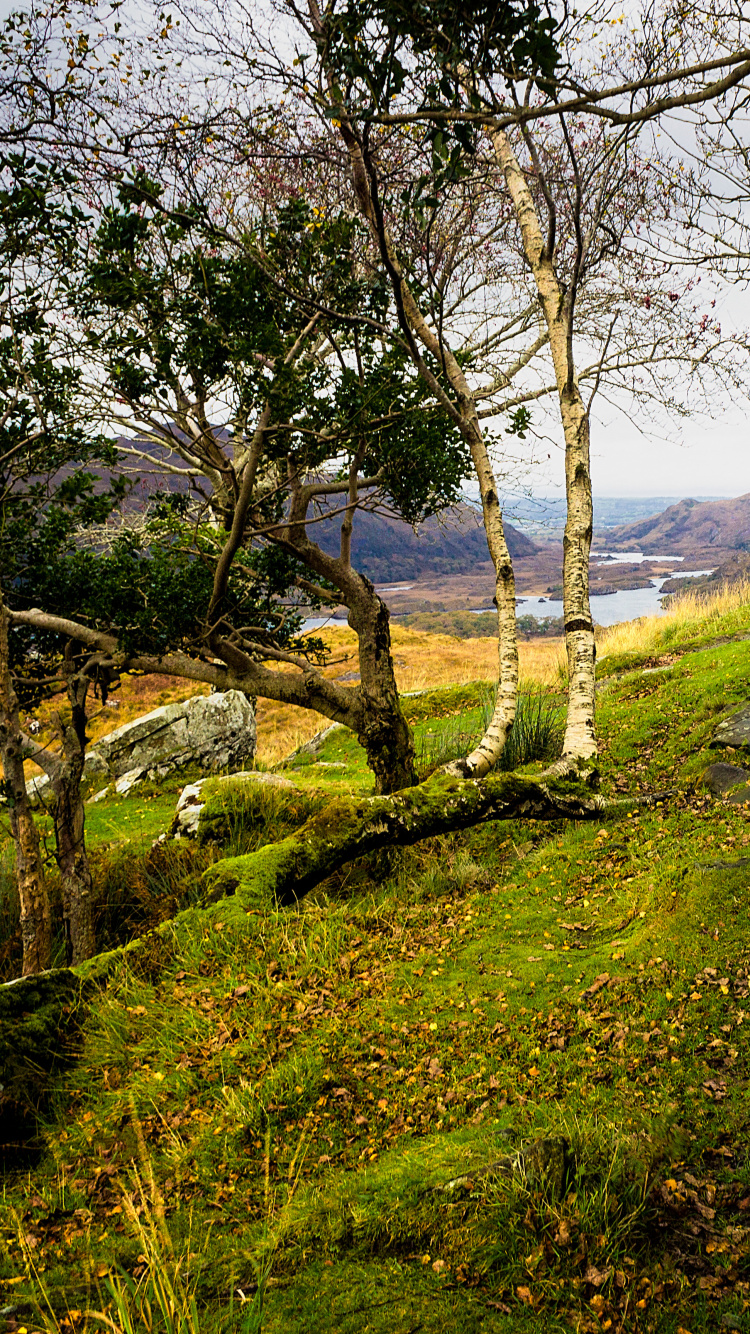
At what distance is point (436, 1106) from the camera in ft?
12.0

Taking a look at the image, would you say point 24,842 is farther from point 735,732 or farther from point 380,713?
point 735,732

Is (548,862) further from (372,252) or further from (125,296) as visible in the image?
(372,252)

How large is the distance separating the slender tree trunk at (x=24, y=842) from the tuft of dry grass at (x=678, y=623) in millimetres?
13029

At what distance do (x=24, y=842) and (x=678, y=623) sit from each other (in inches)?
650

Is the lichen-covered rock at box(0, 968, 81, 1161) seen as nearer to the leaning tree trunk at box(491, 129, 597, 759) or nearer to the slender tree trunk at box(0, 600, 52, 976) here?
the slender tree trunk at box(0, 600, 52, 976)

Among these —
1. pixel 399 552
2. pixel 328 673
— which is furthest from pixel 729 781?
pixel 399 552

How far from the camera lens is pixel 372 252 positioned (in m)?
9.22

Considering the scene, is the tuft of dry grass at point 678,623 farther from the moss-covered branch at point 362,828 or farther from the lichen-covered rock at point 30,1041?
the lichen-covered rock at point 30,1041

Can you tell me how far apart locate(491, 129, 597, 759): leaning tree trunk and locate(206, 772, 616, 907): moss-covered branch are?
1.04 metres

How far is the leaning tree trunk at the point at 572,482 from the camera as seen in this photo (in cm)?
732

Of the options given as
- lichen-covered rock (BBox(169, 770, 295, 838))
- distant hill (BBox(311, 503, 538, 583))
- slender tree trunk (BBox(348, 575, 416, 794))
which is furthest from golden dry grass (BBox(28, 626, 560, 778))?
distant hill (BBox(311, 503, 538, 583))

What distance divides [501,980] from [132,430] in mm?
8111

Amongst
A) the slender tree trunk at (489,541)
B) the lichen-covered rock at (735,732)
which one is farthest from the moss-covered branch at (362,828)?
the lichen-covered rock at (735,732)

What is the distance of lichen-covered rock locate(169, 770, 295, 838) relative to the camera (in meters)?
9.34
